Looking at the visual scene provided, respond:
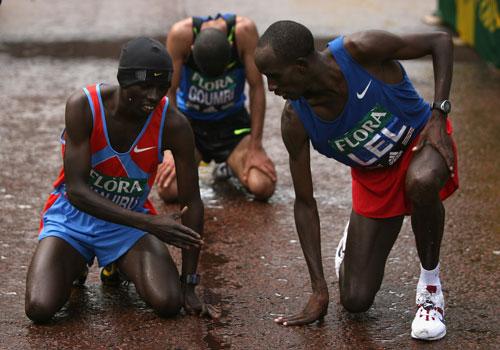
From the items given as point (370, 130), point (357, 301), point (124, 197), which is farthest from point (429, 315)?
point (124, 197)

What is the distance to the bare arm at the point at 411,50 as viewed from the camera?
4.83 metres

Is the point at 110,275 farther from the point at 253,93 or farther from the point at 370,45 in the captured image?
the point at 253,93

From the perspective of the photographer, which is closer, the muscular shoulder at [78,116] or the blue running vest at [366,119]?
the blue running vest at [366,119]

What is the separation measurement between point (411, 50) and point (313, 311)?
4.37 ft

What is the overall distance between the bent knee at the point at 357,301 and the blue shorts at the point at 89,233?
44.2 inches

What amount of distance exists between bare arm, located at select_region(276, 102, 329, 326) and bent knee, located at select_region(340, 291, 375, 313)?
0.14 metres

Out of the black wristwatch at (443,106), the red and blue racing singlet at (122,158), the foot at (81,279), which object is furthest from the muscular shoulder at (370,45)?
the foot at (81,279)

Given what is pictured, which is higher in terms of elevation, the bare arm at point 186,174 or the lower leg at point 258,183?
the bare arm at point 186,174

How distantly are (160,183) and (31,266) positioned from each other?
1.93 meters

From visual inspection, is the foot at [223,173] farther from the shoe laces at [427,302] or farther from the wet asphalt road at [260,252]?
the shoe laces at [427,302]

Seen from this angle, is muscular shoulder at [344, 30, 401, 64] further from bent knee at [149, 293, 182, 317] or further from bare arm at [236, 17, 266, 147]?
bare arm at [236, 17, 266, 147]

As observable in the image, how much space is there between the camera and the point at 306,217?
16.7 ft

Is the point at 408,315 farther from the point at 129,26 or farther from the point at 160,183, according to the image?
the point at 129,26

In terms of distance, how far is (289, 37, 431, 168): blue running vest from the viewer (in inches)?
191
